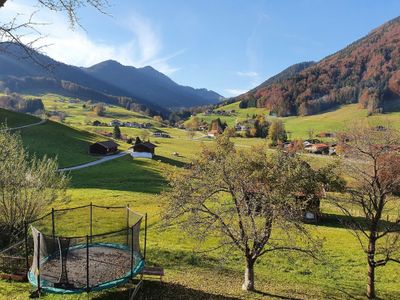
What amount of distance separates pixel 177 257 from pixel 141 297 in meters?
12.6

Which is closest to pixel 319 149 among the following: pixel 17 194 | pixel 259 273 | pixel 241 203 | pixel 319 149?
pixel 319 149

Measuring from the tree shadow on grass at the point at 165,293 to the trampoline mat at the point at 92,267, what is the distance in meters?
1.50

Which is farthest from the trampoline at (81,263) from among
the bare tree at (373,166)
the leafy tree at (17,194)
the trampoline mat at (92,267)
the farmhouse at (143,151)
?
the farmhouse at (143,151)

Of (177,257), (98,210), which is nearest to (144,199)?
(98,210)

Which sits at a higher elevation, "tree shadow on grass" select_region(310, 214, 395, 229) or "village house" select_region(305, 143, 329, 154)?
"village house" select_region(305, 143, 329, 154)

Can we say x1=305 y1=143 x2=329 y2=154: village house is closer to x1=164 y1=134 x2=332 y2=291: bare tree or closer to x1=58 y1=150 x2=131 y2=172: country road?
x1=58 y1=150 x2=131 y2=172: country road

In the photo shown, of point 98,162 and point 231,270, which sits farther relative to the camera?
point 98,162

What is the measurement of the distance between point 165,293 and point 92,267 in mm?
4281

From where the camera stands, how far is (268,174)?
2217 centimetres

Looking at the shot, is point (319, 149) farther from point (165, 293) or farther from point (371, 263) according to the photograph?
point (165, 293)

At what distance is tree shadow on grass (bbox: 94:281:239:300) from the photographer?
1811 centimetres

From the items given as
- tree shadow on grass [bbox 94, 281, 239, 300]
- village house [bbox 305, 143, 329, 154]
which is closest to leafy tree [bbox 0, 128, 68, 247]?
tree shadow on grass [bbox 94, 281, 239, 300]

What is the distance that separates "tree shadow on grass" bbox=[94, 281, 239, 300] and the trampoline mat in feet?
4.92

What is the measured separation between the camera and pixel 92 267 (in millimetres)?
17297
